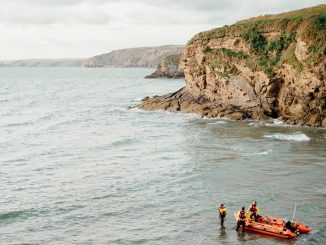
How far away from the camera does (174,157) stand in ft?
166

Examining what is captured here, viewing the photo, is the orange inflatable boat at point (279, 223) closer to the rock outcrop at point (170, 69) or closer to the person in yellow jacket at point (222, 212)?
the person in yellow jacket at point (222, 212)

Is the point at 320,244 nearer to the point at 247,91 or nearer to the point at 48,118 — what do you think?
the point at 247,91

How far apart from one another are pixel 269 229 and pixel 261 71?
4207cm

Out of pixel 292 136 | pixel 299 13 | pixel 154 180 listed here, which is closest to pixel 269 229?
pixel 154 180

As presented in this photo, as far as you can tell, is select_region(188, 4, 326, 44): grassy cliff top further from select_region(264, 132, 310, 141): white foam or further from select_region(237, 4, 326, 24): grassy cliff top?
select_region(264, 132, 310, 141): white foam

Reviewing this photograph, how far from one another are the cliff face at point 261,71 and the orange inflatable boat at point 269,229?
112 feet

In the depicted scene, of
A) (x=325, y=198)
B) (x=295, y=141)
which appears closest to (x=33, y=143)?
(x=295, y=141)

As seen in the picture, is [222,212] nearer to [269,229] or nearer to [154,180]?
[269,229]

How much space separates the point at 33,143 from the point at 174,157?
17113mm

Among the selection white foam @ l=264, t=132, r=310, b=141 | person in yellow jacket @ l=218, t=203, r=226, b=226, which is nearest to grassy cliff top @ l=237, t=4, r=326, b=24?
white foam @ l=264, t=132, r=310, b=141

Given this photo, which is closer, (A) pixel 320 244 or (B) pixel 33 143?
(A) pixel 320 244

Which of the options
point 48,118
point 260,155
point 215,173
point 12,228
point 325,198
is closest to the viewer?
point 12,228

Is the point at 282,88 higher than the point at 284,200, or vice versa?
the point at 282,88

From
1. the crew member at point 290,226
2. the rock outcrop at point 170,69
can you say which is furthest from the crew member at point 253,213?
the rock outcrop at point 170,69
